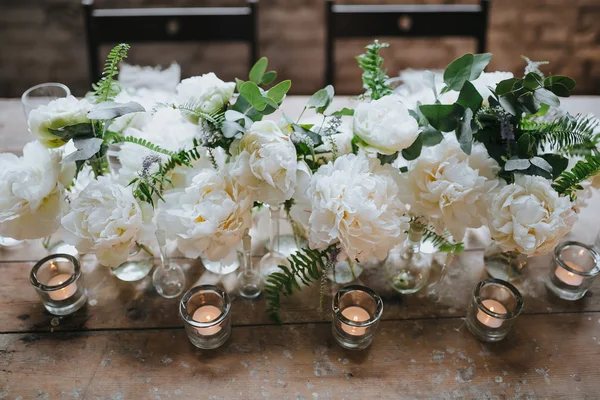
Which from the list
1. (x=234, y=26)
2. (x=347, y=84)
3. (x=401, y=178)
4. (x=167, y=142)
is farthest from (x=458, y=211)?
(x=347, y=84)

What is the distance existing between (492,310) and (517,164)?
0.91ft

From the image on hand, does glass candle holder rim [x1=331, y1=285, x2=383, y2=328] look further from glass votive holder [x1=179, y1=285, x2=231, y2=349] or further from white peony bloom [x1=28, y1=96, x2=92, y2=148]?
white peony bloom [x1=28, y1=96, x2=92, y2=148]

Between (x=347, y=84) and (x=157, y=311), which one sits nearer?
(x=157, y=311)

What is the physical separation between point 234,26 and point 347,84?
115cm

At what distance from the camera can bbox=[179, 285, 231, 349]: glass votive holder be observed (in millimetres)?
921

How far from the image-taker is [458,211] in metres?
0.90

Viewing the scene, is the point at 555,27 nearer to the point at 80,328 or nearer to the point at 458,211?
the point at 458,211

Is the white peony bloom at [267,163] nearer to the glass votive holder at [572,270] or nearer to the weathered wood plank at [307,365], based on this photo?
the weathered wood plank at [307,365]

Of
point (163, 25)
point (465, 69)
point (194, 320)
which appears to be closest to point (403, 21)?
point (163, 25)

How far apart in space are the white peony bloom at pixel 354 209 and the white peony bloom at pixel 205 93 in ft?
0.66

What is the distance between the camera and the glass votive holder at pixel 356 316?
3.01ft

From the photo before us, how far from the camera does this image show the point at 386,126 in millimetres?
853

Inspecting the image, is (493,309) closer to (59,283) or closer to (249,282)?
(249,282)

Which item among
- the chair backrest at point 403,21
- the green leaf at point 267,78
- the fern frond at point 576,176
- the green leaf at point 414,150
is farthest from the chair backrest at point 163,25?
the fern frond at point 576,176
